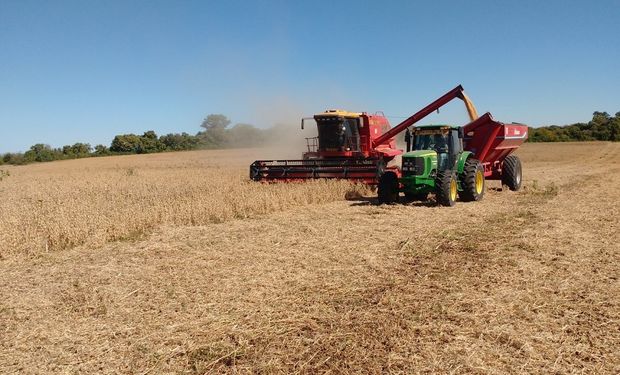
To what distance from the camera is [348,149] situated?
1580cm

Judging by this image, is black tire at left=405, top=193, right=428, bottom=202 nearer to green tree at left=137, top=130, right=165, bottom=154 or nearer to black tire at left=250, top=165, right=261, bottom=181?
black tire at left=250, top=165, right=261, bottom=181

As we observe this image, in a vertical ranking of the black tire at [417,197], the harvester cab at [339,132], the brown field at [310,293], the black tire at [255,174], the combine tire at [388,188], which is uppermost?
the harvester cab at [339,132]

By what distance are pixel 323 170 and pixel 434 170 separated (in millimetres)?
3823

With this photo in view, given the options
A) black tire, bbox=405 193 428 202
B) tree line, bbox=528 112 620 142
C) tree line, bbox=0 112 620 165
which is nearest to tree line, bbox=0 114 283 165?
tree line, bbox=0 112 620 165

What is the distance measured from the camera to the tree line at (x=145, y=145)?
55.5 m

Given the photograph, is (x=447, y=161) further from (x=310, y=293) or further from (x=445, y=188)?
(x=310, y=293)

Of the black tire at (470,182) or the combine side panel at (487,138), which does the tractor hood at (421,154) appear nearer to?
the black tire at (470,182)

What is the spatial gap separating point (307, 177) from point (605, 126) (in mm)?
49733

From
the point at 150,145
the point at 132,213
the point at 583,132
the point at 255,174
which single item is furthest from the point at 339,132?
the point at 150,145

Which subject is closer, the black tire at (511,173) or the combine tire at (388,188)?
the combine tire at (388,188)

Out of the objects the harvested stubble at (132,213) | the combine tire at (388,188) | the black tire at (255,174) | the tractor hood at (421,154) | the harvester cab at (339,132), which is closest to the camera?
the harvested stubble at (132,213)

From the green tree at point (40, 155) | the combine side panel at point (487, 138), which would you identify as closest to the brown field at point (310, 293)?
the combine side panel at point (487, 138)

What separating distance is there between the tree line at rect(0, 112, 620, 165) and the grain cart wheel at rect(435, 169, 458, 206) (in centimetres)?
3478

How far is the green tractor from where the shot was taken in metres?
10.6
